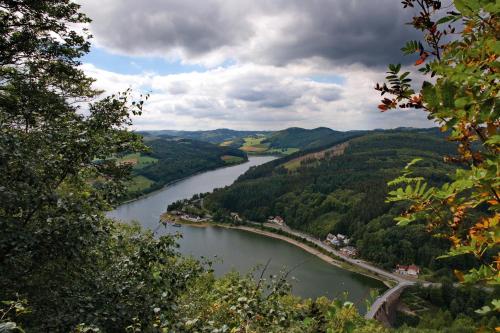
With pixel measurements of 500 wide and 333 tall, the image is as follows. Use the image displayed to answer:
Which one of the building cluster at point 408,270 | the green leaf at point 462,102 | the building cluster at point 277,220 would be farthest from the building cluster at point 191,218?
the green leaf at point 462,102

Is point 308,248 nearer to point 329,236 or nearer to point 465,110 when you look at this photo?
point 329,236

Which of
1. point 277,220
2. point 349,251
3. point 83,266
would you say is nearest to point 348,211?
point 277,220

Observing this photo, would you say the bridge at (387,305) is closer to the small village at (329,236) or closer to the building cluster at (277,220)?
the small village at (329,236)

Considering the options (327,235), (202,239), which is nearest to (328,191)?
(327,235)

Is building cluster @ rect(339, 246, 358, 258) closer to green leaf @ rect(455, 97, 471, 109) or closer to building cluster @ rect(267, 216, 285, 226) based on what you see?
building cluster @ rect(267, 216, 285, 226)

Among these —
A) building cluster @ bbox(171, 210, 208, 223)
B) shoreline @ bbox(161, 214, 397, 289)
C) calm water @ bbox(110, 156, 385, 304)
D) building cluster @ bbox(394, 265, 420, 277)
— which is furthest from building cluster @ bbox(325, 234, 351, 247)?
building cluster @ bbox(171, 210, 208, 223)
